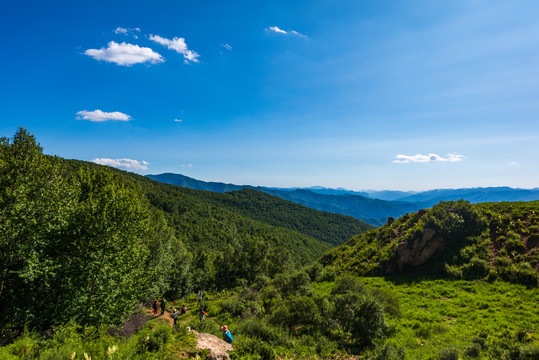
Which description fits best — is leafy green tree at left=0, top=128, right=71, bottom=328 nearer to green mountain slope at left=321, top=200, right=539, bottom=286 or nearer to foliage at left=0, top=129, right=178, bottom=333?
foliage at left=0, top=129, right=178, bottom=333

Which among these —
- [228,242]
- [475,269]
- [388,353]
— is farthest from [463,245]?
[228,242]

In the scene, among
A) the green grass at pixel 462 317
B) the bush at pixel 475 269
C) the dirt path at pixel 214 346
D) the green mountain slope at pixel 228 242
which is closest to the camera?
the dirt path at pixel 214 346

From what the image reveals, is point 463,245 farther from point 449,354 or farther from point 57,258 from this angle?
point 57,258

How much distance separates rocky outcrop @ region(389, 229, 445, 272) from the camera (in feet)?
91.3

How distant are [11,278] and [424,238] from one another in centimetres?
3872

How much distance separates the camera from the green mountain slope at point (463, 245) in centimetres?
2197

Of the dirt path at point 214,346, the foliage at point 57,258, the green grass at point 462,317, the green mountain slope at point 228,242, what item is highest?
the foliage at point 57,258

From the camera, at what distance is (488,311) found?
1625 centimetres

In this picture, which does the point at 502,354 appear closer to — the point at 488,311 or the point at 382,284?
the point at 488,311

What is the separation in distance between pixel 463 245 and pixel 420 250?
450cm

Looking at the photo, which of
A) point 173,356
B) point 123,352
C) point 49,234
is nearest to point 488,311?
point 173,356

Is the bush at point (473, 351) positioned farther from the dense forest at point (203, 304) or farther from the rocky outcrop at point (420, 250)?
the rocky outcrop at point (420, 250)

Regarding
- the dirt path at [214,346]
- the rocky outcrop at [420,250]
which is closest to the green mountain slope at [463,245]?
the rocky outcrop at [420,250]

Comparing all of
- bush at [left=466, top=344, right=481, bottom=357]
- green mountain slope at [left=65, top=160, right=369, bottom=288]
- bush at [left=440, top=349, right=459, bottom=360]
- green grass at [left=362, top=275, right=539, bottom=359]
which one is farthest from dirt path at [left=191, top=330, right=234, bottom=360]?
green mountain slope at [left=65, top=160, right=369, bottom=288]
